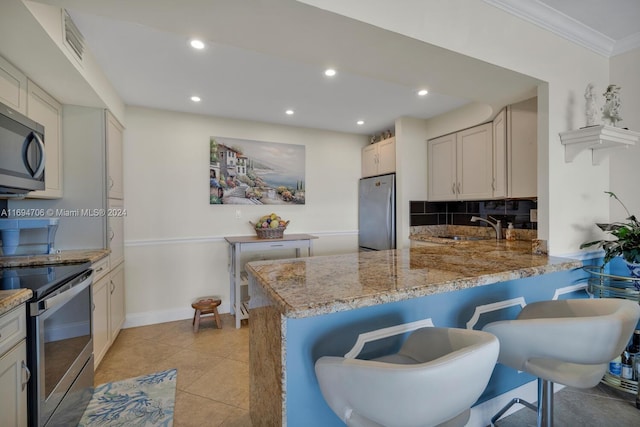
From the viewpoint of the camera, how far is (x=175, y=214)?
3.22m

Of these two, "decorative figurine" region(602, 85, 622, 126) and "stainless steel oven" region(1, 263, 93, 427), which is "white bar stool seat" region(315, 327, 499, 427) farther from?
"decorative figurine" region(602, 85, 622, 126)

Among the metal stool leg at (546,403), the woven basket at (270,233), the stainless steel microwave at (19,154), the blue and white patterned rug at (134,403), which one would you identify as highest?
the stainless steel microwave at (19,154)

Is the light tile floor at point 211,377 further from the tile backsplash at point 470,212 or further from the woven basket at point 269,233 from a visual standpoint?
the tile backsplash at point 470,212

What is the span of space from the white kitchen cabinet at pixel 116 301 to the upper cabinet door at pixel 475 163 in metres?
3.56

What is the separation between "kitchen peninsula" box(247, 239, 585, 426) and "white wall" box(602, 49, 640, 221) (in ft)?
3.83

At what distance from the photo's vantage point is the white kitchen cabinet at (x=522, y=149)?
2.27 meters

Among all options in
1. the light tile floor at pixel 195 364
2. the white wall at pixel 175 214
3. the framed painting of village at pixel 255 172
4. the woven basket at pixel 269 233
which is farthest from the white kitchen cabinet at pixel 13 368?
the framed painting of village at pixel 255 172

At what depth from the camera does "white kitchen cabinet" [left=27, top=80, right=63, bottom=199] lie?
5.98 ft

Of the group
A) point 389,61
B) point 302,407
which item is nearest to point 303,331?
point 302,407

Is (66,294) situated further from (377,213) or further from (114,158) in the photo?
(377,213)

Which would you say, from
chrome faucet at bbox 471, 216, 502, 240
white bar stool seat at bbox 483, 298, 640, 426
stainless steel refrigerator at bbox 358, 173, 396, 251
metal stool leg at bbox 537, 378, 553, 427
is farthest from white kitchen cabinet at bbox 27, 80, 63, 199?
chrome faucet at bbox 471, 216, 502, 240

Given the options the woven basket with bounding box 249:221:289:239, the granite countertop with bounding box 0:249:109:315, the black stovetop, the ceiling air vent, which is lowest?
the black stovetop

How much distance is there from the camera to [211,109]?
3.15 metres

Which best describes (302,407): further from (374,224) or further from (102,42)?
(374,224)
